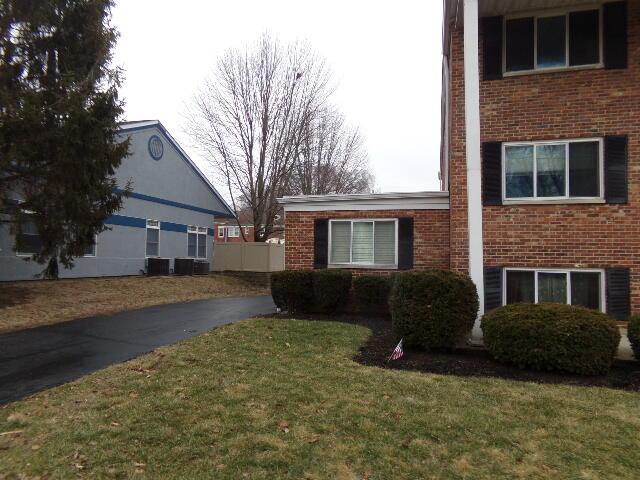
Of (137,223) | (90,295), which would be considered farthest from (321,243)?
(137,223)

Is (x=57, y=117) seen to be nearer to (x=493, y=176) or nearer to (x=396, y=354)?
(x=396, y=354)

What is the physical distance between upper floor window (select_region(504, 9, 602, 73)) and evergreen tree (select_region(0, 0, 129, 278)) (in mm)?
9796

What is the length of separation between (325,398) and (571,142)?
7.31 meters

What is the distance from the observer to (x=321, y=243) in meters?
11.4

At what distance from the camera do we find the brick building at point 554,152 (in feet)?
28.2

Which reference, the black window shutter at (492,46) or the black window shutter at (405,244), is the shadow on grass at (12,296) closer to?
the black window shutter at (405,244)

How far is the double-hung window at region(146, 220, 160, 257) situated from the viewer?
20391 mm

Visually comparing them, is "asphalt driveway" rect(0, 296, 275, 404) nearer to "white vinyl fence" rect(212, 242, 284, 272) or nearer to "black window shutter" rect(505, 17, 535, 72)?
"black window shutter" rect(505, 17, 535, 72)

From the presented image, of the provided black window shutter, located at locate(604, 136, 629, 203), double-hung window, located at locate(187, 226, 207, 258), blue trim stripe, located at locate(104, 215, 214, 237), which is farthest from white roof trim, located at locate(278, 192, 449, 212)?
double-hung window, located at locate(187, 226, 207, 258)

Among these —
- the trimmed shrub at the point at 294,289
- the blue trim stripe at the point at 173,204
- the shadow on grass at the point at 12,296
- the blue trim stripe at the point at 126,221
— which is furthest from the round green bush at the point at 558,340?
the blue trim stripe at the point at 126,221

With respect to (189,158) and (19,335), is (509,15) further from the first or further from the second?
(189,158)

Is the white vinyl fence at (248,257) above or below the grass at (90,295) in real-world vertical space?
above

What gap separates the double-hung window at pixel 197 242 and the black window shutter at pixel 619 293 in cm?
1888

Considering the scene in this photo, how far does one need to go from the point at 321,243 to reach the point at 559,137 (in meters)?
5.66
